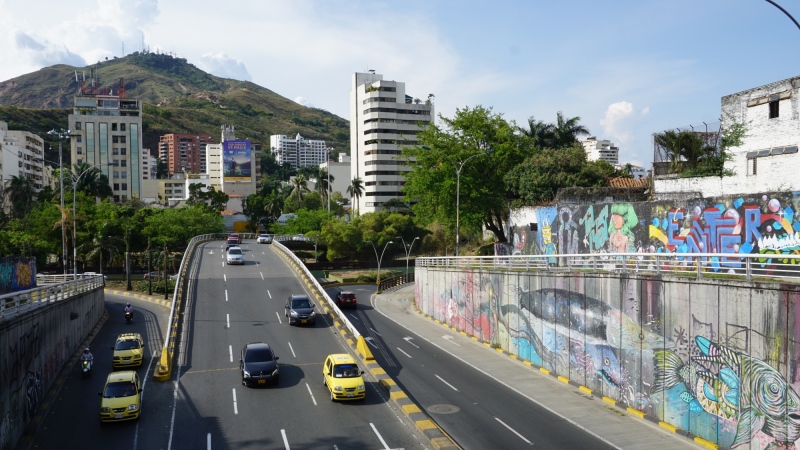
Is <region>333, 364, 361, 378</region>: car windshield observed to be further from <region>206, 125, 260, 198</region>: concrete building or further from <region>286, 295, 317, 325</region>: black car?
Answer: <region>206, 125, 260, 198</region>: concrete building

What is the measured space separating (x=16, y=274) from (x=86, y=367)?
961cm

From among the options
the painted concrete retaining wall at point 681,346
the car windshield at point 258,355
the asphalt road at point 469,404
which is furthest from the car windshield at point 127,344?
the painted concrete retaining wall at point 681,346

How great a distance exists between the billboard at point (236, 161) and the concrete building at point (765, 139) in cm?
15271

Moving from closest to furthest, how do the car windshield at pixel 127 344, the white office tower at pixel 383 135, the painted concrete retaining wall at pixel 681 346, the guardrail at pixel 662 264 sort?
the painted concrete retaining wall at pixel 681 346 → the guardrail at pixel 662 264 → the car windshield at pixel 127 344 → the white office tower at pixel 383 135

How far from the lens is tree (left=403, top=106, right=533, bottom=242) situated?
196 ft

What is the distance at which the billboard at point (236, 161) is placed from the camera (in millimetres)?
170625

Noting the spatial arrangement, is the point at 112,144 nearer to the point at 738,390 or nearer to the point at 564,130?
the point at 564,130

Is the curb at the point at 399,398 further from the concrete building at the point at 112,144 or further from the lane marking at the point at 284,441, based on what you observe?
the concrete building at the point at 112,144

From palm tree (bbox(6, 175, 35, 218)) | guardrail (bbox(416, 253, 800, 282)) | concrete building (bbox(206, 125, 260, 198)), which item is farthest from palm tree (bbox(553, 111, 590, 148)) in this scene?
concrete building (bbox(206, 125, 260, 198))

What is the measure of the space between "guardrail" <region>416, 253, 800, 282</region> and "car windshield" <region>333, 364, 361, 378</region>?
32.8 ft

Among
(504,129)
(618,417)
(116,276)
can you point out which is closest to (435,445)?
(618,417)

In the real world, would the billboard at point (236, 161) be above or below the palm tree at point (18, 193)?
above

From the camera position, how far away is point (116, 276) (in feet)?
242

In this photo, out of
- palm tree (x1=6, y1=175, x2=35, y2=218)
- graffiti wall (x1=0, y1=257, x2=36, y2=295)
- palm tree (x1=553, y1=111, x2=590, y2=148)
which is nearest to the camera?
graffiti wall (x1=0, y1=257, x2=36, y2=295)
